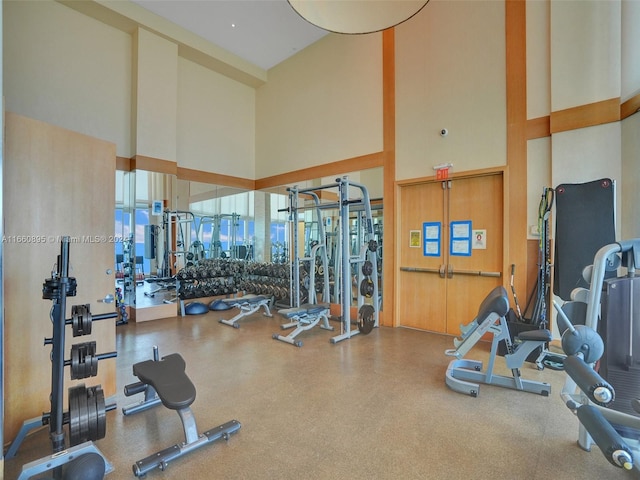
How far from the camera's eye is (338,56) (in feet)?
20.1

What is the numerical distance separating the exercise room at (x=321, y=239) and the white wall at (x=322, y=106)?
0.05 meters

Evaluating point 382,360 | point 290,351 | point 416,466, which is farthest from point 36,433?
point 382,360

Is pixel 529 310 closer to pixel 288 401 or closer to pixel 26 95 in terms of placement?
pixel 288 401

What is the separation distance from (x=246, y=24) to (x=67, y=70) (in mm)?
3239

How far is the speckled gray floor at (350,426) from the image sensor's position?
1959 mm

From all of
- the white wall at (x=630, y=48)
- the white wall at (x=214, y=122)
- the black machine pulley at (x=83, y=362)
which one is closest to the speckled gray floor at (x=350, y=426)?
the black machine pulley at (x=83, y=362)

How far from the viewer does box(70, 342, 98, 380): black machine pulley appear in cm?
181

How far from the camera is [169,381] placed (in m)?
2.11

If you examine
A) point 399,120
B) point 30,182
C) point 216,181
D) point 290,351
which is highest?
point 399,120

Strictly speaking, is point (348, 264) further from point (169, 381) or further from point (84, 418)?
point (84, 418)

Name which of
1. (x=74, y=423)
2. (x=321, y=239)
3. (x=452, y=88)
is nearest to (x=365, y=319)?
(x=321, y=239)

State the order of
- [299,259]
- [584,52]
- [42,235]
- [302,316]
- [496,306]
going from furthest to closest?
[299,259] < [302,316] < [584,52] < [496,306] < [42,235]

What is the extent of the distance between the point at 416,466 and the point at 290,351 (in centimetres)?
233

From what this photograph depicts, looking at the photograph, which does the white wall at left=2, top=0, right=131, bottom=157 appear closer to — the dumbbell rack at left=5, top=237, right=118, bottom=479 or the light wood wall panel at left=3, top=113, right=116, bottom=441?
the light wood wall panel at left=3, top=113, right=116, bottom=441
